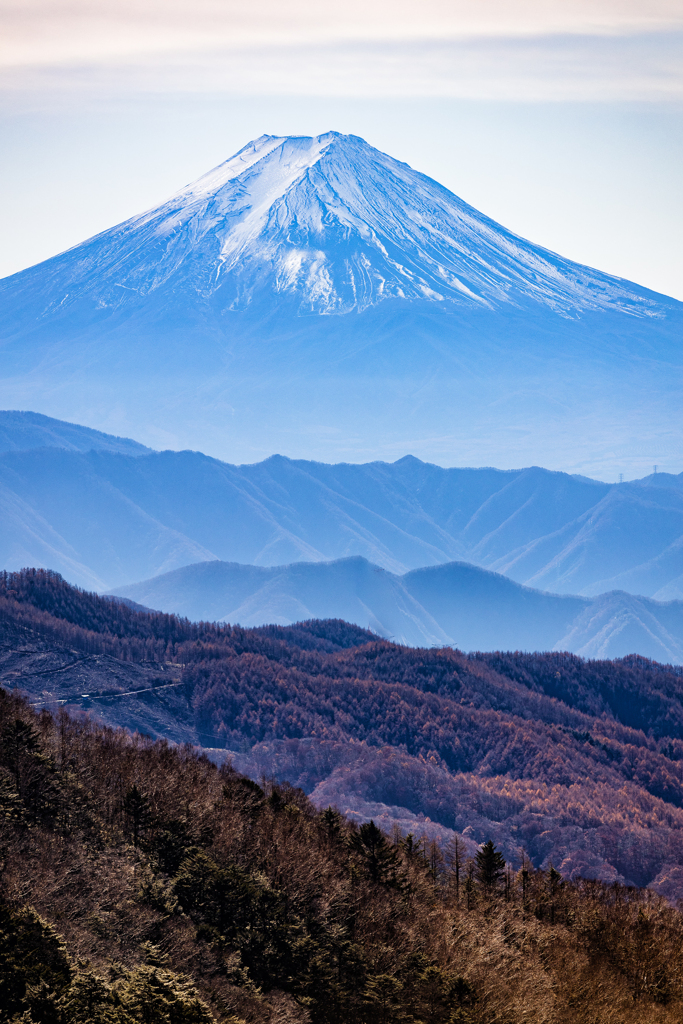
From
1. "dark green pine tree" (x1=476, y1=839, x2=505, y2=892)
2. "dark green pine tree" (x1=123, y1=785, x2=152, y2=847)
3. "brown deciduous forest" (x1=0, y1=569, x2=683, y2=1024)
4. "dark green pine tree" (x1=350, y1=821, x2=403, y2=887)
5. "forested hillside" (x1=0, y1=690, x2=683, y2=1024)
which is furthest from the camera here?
"dark green pine tree" (x1=476, y1=839, x2=505, y2=892)

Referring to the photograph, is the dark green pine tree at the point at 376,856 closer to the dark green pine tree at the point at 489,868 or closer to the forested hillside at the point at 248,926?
the forested hillside at the point at 248,926

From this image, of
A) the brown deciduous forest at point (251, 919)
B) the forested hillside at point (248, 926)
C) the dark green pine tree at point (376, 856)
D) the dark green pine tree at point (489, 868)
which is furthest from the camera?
the dark green pine tree at point (489, 868)

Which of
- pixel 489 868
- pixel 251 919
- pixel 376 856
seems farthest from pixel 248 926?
pixel 489 868

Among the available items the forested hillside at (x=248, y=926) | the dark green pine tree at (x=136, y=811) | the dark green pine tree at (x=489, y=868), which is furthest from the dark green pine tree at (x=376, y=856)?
the dark green pine tree at (x=136, y=811)

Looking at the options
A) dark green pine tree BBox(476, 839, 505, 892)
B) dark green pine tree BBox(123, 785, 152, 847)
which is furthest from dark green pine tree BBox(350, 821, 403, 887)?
dark green pine tree BBox(123, 785, 152, 847)

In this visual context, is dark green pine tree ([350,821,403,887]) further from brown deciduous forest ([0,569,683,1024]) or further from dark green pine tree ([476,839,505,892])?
dark green pine tree ([476,839,505,892])

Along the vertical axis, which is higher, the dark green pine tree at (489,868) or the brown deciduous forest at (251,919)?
the dark green pine tree at (489,868)

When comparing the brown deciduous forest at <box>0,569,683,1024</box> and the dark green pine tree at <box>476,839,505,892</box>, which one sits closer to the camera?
the brown deciduous forest at <box>0,569,683,1024</box>
